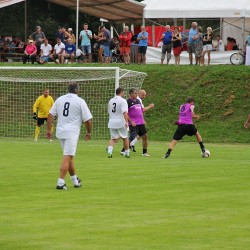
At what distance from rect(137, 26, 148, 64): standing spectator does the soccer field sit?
688 inches

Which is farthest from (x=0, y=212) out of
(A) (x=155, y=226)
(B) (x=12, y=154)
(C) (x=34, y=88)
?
(C) (x=34, y=88)

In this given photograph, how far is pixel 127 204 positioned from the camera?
16.1 meters

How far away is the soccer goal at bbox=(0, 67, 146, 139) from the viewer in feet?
125

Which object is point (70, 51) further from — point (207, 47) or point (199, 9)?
point (207, 47)

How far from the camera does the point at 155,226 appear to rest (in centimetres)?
1376

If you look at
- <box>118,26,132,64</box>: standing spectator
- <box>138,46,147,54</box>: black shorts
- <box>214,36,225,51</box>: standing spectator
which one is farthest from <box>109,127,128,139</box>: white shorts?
<box>214,36,225,51</box>: standing spectator

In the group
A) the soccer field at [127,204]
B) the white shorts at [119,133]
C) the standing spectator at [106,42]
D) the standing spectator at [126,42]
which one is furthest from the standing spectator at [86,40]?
the soccer field at [127,204]

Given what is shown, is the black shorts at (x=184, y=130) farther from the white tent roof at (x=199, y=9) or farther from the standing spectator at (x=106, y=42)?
the standing spectator at (x=106, y=42)

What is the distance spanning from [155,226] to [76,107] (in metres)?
4.93

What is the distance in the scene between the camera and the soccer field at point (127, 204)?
12688 millimetres

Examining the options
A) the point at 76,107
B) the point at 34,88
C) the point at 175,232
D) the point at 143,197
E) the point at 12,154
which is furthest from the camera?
the point at 34,88

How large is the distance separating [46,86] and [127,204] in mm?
25773

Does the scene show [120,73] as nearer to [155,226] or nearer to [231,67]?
[231,67]

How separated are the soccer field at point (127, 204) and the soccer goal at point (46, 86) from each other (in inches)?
467
